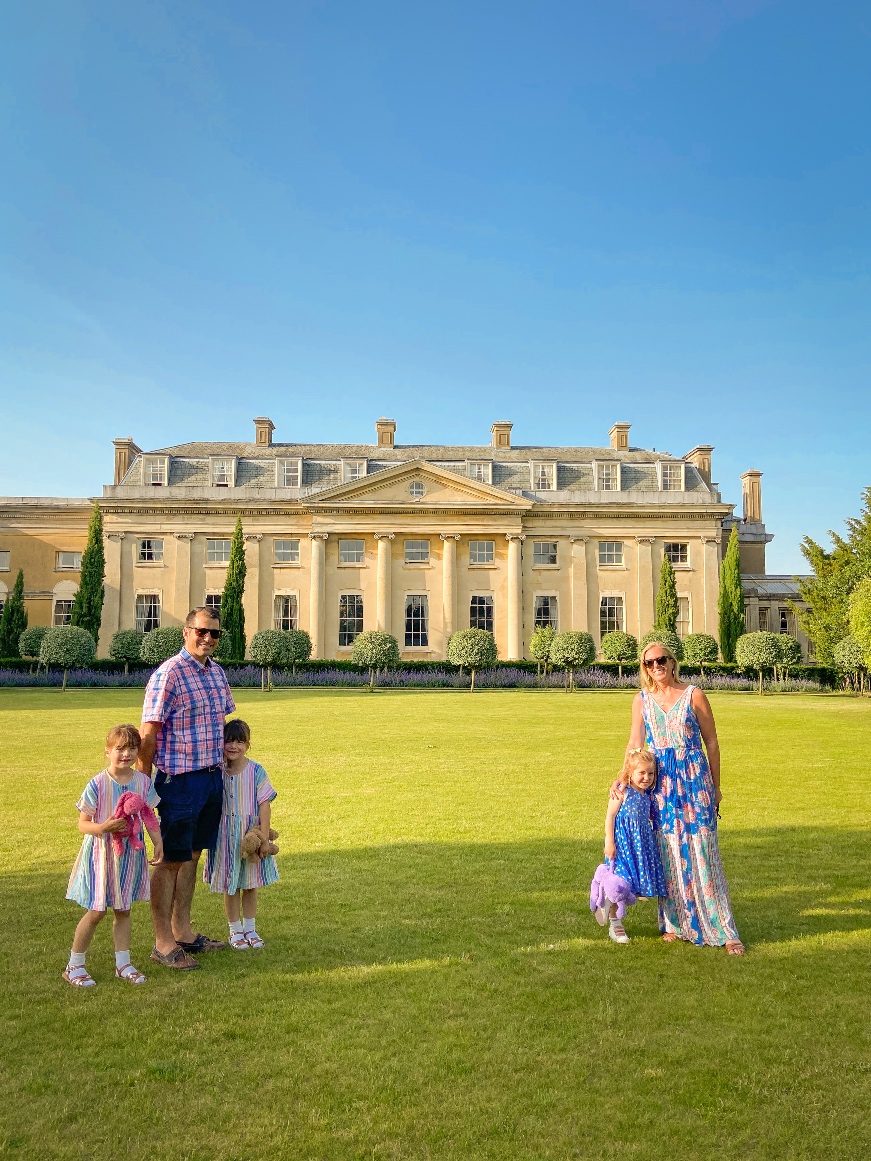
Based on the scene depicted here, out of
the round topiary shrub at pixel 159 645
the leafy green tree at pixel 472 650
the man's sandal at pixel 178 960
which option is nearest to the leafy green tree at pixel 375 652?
the leafy green tree at pixel 472 650

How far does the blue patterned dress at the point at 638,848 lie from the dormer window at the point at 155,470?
40303 mm

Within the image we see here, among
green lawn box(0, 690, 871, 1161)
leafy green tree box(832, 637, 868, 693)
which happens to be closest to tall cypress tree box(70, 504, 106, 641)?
leafy green tree box(832, 637, 868, 693)

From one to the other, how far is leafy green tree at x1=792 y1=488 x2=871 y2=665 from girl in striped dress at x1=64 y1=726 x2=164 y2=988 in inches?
1324

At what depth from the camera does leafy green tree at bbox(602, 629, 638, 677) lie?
3569 cm

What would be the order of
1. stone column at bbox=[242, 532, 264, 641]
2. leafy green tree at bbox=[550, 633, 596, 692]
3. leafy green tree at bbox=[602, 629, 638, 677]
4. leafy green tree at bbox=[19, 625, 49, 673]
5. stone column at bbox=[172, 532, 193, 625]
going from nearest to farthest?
leafy green tree at bbox=[19, 625, 49, 673] < leafy green tree at bbox=[550, 633, 596, 692] < leafy green tree at bbox=[602, 629, 638, 677] < stone column at bbox=[242, 532, 264, 641] < stone column at bbox=[172, 532, 193, 625]

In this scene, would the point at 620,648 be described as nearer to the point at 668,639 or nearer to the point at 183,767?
the point at 668,639

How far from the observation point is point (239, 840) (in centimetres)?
546

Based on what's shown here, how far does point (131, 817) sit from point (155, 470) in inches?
1591

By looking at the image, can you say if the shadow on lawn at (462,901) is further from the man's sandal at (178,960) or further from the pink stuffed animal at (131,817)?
the pink stuffed animal at (131,817)

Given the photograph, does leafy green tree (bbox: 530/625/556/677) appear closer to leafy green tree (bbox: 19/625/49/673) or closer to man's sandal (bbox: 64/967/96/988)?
leafy green tree (bbox: 19/625/49/673)

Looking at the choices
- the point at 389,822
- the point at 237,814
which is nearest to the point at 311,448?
the point at 389,822

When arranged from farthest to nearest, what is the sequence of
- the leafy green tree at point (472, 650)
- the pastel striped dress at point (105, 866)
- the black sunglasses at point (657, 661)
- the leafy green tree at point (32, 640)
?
1. the leafy green tree at point (472, 650)
2. the leafy green tree at point (32, 640)
3. the black sunglasses at point (657, 661)
4. the pastel striped dress at point (105, 866)

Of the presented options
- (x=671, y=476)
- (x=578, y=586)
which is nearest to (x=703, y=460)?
(x=671, y=476)

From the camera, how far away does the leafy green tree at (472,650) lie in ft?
107
